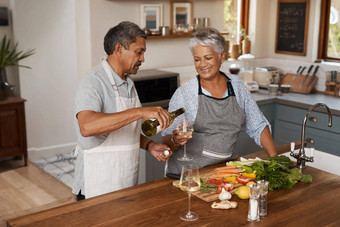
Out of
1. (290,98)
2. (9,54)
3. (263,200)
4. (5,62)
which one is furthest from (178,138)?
(9,54)

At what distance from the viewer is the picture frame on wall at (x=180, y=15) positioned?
499cm

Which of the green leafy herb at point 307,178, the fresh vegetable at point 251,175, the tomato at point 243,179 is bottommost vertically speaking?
the green leafy herb at point 307,178

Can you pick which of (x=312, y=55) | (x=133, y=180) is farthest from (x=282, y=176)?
(x=312, y=55)

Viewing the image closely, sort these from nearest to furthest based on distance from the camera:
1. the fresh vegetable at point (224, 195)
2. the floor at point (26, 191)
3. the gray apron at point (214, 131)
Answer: the fresh vegetable at point (224, 195)
the gray apron at point (214, 131)
the floor at point (26, 191)

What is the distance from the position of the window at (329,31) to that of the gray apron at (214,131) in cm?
295

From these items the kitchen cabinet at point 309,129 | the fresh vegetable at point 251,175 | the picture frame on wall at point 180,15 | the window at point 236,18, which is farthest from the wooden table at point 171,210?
the window at point 236,18

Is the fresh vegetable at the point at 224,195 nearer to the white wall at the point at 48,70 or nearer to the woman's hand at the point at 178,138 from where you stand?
the woman's hand at the point at 178,138

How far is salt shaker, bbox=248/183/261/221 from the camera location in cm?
212

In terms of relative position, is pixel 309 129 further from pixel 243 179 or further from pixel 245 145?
pixel 243 179

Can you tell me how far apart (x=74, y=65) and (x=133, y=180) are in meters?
3.70

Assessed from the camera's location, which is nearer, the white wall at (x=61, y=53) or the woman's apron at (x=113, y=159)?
the woman's apron at (x=113, y=159)

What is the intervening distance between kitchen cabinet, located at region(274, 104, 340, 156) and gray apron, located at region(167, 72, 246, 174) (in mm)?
1976

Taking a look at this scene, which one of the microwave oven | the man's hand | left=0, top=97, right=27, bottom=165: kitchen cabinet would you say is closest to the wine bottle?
the man's hand

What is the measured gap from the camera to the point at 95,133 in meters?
2.40
